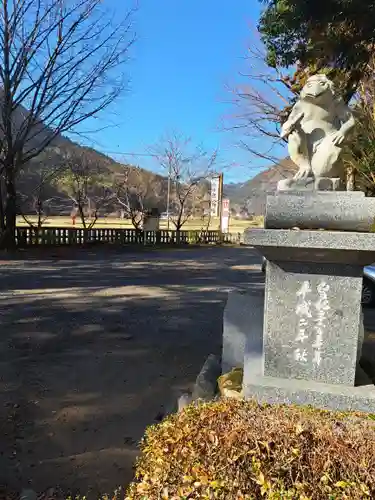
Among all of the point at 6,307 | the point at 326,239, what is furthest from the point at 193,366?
the point at 6,307

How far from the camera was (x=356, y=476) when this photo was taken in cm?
139

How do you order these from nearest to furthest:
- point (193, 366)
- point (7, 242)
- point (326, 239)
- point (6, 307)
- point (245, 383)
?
point (326, 239)
point (245, 383)
point (193, 366)
point (6, 307)
point (7, 242)

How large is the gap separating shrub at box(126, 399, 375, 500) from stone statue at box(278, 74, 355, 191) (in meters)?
1.65

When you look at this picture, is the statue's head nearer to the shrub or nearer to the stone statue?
the stone statue

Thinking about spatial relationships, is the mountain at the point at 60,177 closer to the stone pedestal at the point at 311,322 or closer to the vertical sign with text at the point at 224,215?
the vertical sign with text at the point at 224,215

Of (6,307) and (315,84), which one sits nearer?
(315,84)

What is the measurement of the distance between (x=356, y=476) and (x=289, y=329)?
1.16 m

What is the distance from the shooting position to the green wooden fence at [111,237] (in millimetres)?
16781

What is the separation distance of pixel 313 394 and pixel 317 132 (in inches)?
71.4

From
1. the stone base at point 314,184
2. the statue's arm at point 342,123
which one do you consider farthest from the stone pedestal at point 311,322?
the statue's arm at point 342,123

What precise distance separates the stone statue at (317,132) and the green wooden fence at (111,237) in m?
15.2

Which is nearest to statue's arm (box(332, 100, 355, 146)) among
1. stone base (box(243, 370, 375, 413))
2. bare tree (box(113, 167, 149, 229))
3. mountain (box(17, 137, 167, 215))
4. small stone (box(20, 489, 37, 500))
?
stone base (box(243, 370, 375, 413))

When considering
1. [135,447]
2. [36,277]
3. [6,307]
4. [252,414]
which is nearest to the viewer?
[252,414]

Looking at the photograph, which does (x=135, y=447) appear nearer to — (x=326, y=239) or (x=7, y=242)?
(x=326, y=239)
